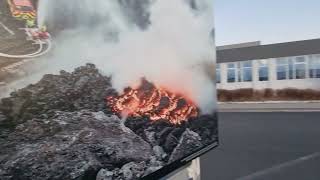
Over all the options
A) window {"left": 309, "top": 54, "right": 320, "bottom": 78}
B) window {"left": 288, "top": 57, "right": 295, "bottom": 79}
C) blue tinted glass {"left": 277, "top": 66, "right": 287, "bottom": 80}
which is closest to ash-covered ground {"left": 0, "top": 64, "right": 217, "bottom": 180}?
window {"left": 309, "top": 54, "right": 320, "bottom": 78}

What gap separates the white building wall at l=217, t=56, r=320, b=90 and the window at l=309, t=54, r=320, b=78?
252 millimetres

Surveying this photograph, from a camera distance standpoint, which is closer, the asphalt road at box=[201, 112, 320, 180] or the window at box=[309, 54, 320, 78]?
the asphalt road at box=[201, 112, 320, 180]

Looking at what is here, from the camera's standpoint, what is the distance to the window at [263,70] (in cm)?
3441

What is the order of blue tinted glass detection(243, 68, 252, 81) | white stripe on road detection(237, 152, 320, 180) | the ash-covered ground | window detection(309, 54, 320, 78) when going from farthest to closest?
1. blue tinted glass detection(243, 68, 252, 81)
2. window detection(309, 54, 320, 78)
3. white stripe on road detection(237, 152, 320, 180)
4. the ash-covered ground

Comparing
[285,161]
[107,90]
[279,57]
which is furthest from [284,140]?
[279,57]

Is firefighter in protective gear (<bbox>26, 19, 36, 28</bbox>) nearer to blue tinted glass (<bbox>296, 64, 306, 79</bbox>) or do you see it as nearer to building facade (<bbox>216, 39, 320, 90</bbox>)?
building facade (<bbox>216, 39, 320, 90</bbox>)

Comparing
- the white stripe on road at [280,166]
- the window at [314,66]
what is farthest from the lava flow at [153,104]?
the window at [314,66]

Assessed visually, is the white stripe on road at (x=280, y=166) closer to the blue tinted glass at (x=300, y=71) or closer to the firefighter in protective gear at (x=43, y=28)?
the firefighter in protective gear at (x=43, y=28)

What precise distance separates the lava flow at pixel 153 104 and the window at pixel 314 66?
1180 inches

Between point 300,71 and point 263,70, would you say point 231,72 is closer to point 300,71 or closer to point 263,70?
point 263,70

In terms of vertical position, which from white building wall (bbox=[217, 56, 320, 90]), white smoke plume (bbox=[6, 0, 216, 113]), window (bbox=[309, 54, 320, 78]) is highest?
white smoke plume (bbox=[6, 0, 216, 113])

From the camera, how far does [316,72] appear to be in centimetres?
3147

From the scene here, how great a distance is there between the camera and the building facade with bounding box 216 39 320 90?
32125 millimetres

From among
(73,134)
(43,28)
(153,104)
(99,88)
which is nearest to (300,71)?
(153,104)
